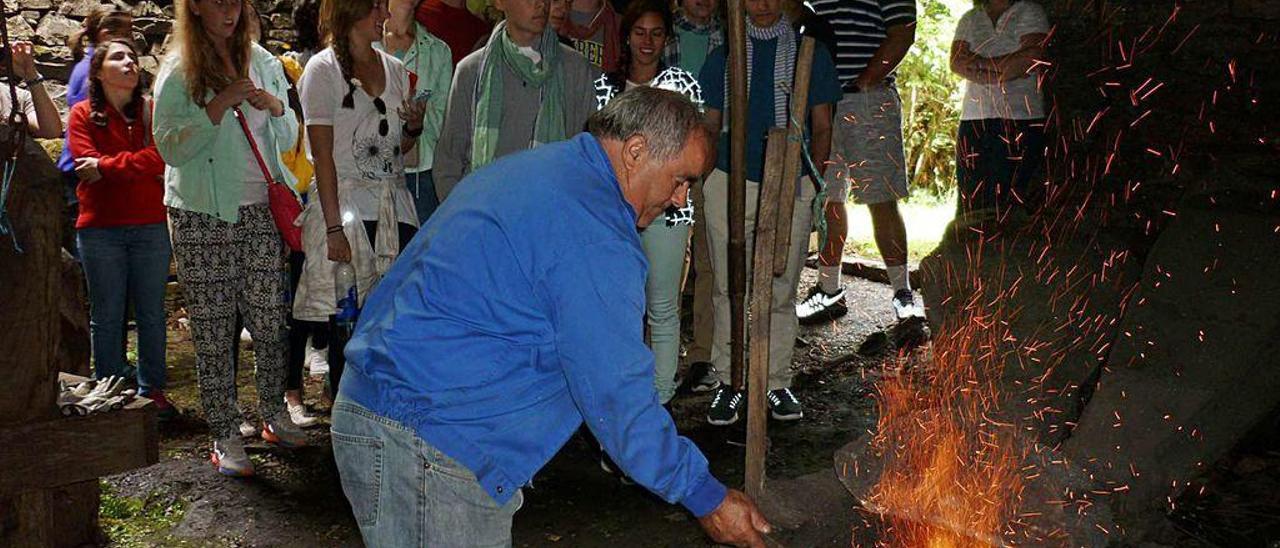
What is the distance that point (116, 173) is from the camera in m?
5.19

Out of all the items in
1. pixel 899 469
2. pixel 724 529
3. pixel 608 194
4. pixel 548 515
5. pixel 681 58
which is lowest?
pixel 548 515

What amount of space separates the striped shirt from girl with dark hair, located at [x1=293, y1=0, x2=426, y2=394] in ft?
9.48

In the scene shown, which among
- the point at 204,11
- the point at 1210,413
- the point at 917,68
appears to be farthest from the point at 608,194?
the point at 917,68

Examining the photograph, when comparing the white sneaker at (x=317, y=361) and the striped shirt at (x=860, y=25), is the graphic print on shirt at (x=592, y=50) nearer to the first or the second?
the striped shirt at (x=860, y=25)

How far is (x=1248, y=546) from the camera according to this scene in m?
4.30

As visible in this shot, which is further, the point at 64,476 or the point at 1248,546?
the point at 1248,546

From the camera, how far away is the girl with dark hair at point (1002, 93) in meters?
6.95

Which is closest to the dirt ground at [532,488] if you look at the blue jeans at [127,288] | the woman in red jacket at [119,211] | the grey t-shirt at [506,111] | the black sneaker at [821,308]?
the blue jeans at [127,288]

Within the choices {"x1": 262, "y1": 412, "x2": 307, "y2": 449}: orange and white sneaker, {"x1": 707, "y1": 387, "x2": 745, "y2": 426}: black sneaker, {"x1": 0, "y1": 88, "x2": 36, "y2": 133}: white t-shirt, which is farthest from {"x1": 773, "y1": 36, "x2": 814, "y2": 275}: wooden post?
{"x1": 0, "y1": 88, "x2": 36, "y2": 133}: white t-shirt

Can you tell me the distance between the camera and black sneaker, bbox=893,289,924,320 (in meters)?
7.29

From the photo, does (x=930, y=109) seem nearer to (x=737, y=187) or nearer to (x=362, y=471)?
(x=737, y=187)

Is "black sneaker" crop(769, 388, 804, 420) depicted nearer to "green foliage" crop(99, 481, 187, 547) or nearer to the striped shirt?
the striped shirt

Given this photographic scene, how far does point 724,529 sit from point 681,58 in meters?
3.67

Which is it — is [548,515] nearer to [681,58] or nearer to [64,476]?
[64,476]
